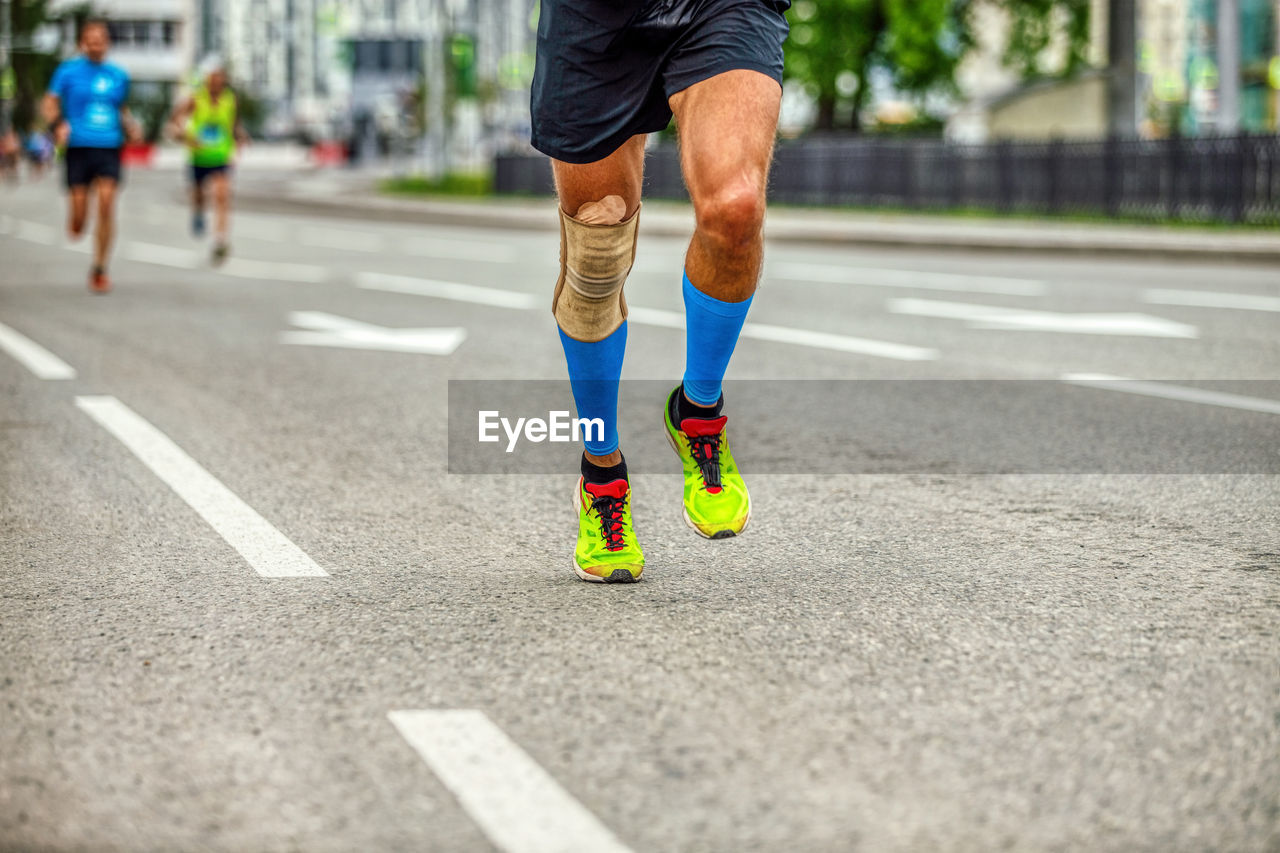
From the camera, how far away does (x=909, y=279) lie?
47.1 feet

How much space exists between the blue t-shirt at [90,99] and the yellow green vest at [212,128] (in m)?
2.92

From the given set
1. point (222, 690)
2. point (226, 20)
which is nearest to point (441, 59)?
point (222, 690)

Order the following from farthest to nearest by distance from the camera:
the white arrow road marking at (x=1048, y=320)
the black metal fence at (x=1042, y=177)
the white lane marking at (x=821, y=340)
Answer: the black metal fence at (x=1042, y=177) → the white arrow road marking at (x=1048, y=320) → the white lane marking at (x=821, y=340)

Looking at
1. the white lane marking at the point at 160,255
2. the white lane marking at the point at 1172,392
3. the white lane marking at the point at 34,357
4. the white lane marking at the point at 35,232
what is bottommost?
the white lane marking at the point at 34,357

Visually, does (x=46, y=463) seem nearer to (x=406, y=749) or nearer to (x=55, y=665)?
(x=55, y=665)

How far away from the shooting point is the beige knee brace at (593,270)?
3.78m

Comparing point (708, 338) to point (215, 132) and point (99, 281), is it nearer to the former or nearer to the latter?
point (99, 281)

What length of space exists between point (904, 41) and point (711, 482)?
32.3 meters

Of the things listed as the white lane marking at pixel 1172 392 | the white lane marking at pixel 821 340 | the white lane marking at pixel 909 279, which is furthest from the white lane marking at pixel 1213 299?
the white lane marking at pixel 1172 392

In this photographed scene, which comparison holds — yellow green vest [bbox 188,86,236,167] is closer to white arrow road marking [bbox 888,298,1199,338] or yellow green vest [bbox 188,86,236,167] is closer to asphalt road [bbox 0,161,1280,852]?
white arrow road marking [bbox 888,298,1199,338]

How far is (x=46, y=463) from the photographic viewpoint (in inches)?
214

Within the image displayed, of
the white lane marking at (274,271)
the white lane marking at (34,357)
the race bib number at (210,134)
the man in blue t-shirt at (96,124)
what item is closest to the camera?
the white lane marking at (34,357)

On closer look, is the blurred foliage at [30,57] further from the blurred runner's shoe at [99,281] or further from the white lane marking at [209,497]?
the white lane marking at [209,497]

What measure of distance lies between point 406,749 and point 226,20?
15191 centimetres
